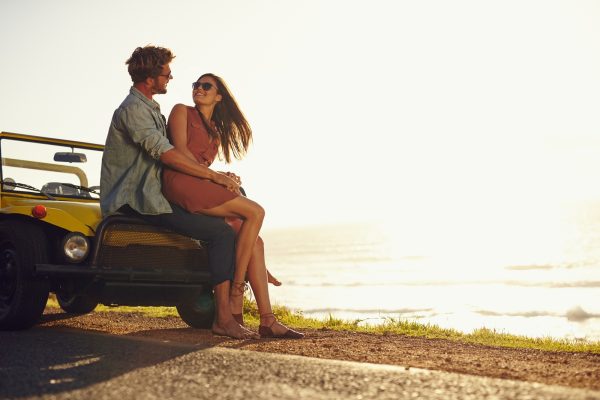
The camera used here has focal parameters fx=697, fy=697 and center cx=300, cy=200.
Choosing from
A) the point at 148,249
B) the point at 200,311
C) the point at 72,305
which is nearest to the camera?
the point at 148,249

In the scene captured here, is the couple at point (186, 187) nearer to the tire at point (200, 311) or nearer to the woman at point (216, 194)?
the woman at point (216, 194)

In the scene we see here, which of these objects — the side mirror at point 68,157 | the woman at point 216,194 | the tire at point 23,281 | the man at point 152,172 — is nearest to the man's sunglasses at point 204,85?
the woman at point 216,194

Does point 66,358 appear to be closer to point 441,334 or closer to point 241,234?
point 241,234

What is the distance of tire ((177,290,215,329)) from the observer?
640cm

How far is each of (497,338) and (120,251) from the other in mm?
4167

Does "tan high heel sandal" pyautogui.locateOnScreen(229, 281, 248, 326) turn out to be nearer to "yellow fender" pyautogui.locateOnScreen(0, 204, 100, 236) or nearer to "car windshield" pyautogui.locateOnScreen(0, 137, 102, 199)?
"yellow fender" pyautogui.locateOnScreen(0, 204, 100, 236)

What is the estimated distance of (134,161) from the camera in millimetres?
5629

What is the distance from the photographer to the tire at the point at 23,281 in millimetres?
5430

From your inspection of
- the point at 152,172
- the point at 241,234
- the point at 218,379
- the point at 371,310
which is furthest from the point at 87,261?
the point at 371,310

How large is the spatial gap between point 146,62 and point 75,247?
1.58 m

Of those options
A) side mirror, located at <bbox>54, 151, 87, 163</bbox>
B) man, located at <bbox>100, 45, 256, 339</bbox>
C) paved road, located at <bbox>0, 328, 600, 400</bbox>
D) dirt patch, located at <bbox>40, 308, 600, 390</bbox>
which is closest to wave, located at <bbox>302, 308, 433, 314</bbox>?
side mirror, located at <bbox>54, 151, 87, 163</bbox>

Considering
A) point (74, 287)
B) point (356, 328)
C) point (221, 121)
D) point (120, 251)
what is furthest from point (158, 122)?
point (356, 328)

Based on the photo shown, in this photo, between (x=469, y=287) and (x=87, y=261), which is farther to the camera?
(x=469, y=287)

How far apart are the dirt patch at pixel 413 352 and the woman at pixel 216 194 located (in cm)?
36
